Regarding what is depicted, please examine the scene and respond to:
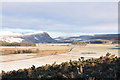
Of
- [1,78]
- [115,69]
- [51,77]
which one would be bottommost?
[1,78]

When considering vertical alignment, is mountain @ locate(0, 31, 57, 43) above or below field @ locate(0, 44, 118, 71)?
above

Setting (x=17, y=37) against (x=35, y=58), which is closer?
(x=35, y=58)

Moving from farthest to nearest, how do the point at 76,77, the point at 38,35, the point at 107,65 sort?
the point at 38,35, the point at 107,65, the point at 76,77

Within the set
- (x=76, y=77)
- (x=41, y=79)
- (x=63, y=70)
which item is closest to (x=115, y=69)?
(x=76, y=77)

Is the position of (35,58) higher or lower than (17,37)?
lower

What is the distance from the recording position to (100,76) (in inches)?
180

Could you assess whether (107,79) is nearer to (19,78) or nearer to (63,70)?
(63,70)

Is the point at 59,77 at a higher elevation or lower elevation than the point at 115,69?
lower

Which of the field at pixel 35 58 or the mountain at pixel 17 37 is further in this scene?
the mountain at pixel 17 37

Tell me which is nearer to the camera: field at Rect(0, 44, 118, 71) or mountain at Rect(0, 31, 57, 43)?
field at Rect(0, 44, 118, 71)

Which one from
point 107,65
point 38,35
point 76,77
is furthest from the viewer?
point 38,35

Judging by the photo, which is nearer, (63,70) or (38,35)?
(63,70)

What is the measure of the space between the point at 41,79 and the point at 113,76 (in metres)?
2.70

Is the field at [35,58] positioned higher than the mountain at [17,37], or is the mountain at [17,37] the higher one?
the mountain at [17,37]
